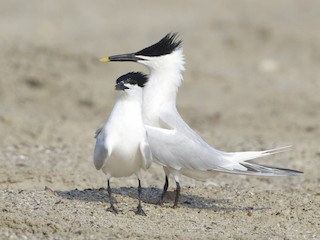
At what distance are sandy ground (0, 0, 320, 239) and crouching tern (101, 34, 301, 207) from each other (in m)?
0.31

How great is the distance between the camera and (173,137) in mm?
6762

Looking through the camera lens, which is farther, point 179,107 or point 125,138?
point 179,107

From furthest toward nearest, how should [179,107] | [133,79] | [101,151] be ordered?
[179,107], [133,79], [101,151]

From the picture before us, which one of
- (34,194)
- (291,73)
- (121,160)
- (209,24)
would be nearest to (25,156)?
(34,194)

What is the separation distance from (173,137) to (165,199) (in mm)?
528

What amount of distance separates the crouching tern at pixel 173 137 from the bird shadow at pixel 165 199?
0.16 m

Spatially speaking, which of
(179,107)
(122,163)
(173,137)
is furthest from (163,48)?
(179,107)

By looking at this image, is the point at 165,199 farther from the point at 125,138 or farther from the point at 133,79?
A: the point at 133,79

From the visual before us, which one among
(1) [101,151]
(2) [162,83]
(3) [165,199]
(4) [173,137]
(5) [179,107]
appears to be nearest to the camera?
(1) [101,151]

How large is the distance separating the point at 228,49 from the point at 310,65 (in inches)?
58.0

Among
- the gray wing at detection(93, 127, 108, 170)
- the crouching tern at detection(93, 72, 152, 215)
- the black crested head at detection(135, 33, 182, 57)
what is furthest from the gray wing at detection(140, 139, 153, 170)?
the black crested head at detection(135, 33, 182, 57)

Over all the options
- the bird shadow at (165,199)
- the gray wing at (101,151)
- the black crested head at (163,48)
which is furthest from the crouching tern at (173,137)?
the gray wing at (101,151)

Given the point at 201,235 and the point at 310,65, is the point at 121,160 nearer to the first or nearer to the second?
the point at 201,235

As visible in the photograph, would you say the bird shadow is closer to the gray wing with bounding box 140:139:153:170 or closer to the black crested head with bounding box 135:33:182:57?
the gray wing with bounding box 140:139:153:170
